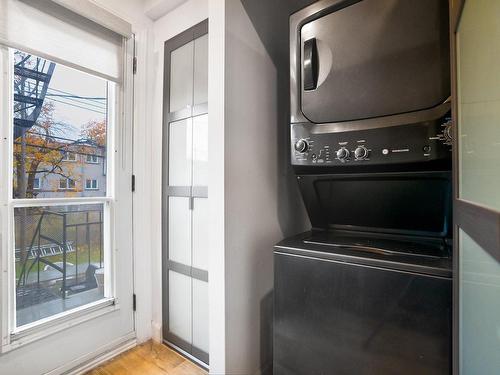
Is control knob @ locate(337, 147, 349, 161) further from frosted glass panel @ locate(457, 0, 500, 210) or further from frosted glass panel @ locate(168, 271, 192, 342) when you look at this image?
frosted glass panel @ locate(168, 271, 192, 342)

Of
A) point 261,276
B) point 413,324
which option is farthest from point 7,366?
point 413,324

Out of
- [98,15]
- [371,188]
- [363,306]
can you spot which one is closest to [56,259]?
[98,15]

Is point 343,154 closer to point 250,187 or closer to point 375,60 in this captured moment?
point 375,60

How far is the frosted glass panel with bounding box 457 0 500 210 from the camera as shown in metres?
0.45

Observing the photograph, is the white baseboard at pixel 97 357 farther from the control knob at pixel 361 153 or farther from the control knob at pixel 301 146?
the control knob at pixel 361 153

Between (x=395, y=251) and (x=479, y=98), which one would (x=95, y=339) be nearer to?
(x=395, y=251)

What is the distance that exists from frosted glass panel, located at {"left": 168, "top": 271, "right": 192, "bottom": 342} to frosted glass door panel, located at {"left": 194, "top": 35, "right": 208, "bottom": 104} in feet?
4.24

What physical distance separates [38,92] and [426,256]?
6.95ft

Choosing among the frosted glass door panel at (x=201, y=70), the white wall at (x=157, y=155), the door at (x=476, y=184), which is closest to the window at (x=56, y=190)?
the white wall at (x=157, y=155)

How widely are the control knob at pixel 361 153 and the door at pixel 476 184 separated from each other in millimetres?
306

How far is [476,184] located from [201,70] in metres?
1.68

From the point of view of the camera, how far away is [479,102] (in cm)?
53

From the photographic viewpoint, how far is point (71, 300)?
168 centimetres

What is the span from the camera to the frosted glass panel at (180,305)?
1841 millimetres
